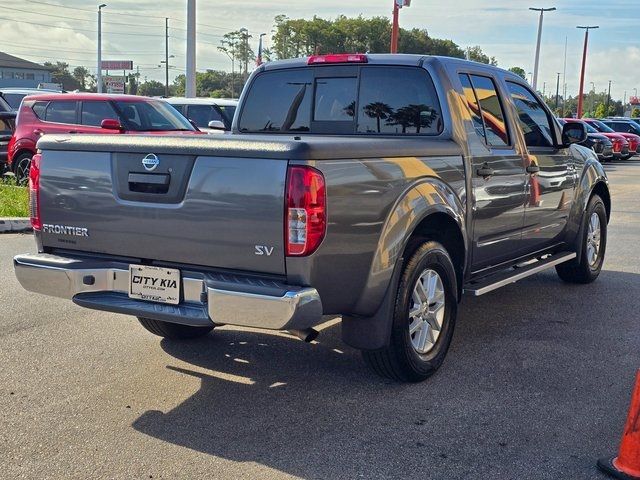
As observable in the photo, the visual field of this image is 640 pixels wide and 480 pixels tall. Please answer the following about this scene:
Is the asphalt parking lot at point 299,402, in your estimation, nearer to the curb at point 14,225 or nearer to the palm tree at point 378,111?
the palm tree at point 378,111

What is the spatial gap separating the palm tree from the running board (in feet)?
4.26

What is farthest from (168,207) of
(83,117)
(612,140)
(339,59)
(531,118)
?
(612,140)

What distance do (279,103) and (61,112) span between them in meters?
9.03

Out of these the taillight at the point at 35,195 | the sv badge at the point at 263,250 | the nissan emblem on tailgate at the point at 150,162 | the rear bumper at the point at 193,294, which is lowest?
the rear bumper at the point at 193,294

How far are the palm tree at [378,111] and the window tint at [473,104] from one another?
21.3 inches

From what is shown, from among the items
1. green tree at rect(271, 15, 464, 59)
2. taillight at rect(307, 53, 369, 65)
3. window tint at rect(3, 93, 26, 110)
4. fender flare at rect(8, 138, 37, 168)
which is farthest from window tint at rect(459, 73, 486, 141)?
green tree at rect(271, 15, 464, 59)

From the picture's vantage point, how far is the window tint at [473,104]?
18.4 ft

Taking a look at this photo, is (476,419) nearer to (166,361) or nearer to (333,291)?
(333,291)

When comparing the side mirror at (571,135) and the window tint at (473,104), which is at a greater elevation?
the window tint at (473,104)

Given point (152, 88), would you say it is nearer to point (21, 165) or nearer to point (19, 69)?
point (19, 69)

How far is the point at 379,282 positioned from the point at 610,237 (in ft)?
24.8

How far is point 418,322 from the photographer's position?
487 cm

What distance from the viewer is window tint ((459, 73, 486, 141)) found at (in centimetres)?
559

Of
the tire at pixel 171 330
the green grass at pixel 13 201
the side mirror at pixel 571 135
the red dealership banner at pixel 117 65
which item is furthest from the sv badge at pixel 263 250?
the red dealership banner at pixel 117 65
